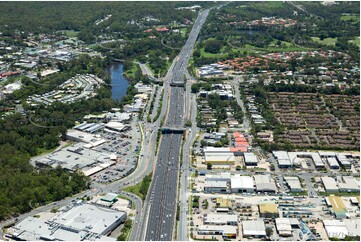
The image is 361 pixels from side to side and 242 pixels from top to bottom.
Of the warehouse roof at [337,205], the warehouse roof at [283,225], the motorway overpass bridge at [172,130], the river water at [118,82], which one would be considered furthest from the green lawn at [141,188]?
the river water at [118,82]

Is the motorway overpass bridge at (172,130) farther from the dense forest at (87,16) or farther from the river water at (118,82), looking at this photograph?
the dense forest at (87,16)

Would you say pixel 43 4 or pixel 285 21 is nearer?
pixel 285 21

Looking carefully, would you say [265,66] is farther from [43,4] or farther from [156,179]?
[43,4]

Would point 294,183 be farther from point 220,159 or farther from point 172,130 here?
point 172,130

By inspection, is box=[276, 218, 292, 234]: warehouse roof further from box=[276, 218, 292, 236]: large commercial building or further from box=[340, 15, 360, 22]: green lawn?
box=[340, 15, 360, 22]: green lawn

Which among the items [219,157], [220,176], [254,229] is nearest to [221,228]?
[254,229]

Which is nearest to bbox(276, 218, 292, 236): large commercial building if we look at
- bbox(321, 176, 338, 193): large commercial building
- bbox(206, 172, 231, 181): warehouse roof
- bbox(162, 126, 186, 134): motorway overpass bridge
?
bbox(321, 176, 338, 193): large commercial building

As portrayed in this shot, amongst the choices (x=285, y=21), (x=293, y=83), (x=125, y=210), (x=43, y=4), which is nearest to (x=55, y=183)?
(x=125, y=210)
